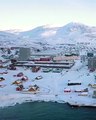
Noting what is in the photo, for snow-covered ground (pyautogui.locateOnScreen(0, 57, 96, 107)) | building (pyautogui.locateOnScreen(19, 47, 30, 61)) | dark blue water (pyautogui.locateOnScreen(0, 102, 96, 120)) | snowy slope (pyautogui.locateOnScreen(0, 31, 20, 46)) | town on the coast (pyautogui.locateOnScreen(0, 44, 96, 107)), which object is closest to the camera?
dark blue water (pyautogui.locateOnScreen(0, 102, 96, 120))

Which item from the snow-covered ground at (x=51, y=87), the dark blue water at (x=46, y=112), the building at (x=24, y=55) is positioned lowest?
the dark blue water at (x=46, y=112)

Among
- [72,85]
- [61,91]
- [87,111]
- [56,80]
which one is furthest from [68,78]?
[87,111]

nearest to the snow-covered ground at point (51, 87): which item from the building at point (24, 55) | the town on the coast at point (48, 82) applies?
the town on the coast at point (48, 82)

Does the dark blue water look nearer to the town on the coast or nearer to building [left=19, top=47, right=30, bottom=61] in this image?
the town on the coast

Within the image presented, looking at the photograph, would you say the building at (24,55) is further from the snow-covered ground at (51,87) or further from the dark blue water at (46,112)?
the dark blue water at (46,112)

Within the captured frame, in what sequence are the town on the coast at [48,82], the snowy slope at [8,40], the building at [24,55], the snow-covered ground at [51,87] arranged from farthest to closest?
the snowy slope at [8,40], the building at [24,55], the town on the coast at [48,82], the snow-covered ground at [51,87]

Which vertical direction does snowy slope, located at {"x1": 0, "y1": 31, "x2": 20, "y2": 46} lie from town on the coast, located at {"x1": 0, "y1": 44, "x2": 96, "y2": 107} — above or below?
above

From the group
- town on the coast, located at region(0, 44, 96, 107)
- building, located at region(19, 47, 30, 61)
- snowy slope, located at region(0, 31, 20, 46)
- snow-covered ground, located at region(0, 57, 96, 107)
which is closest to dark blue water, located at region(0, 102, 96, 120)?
town on the coast, located at region(0, 44, 96, 107)

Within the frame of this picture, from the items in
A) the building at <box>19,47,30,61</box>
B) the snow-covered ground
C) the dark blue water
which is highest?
the building at <box>19,47,30,61</box>

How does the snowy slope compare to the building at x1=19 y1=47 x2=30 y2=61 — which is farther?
the snowy slope
